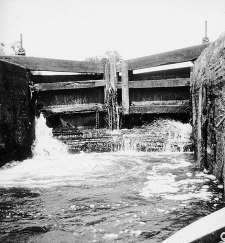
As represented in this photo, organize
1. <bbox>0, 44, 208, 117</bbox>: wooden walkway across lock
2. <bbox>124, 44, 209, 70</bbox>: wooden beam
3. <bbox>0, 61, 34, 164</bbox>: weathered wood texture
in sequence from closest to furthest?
1. <bbox>0, 61, 34, 164</bbox>: weathered wood texture
2. <bbox>124, 44, 209, 70</bbox>: wooden beam
3. <bbox>0, 44, 208, 117</bbox>: wooden walkway across lock

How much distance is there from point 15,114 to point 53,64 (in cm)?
202

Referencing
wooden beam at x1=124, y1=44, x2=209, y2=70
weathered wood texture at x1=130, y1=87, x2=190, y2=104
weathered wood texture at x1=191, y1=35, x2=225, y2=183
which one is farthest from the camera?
weathered wood texture at x1=130, y1=87, x2=190, y2=104

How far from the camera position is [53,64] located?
29.9 feet

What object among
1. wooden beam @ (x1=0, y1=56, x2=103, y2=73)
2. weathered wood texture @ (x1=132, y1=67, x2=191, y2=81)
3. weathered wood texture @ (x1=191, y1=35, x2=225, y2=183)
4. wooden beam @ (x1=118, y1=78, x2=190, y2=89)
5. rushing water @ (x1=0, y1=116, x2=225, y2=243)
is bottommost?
rushing water @ (x1=0, y1=116, x2=225, y2=243)

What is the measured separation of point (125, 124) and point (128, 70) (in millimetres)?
1506

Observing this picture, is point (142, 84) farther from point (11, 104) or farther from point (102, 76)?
point (11, 104)

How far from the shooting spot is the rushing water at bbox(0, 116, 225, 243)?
11.2 ft

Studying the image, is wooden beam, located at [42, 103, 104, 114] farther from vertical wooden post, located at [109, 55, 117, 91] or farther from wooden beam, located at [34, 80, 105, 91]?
vertical wooden post, located at [109, 55, 117, 91]

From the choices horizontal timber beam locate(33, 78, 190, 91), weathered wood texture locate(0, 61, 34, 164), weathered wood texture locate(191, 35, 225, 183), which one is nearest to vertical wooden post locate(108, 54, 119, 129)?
horizontal timber beam locate(33, 78, 190, 91)

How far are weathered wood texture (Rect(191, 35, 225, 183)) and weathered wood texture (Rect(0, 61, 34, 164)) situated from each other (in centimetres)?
407

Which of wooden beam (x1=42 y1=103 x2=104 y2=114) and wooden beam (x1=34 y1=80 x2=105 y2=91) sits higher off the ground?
wooden beam (x1=34 y1=80 x2=105 y2=91)

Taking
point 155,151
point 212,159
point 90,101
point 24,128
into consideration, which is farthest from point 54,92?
point 212,159

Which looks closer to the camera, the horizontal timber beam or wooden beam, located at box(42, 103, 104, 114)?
the horizontal timber beam

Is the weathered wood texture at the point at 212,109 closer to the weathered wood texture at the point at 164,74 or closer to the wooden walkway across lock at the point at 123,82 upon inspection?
the wooden walkway across lock at the point at 123,82
